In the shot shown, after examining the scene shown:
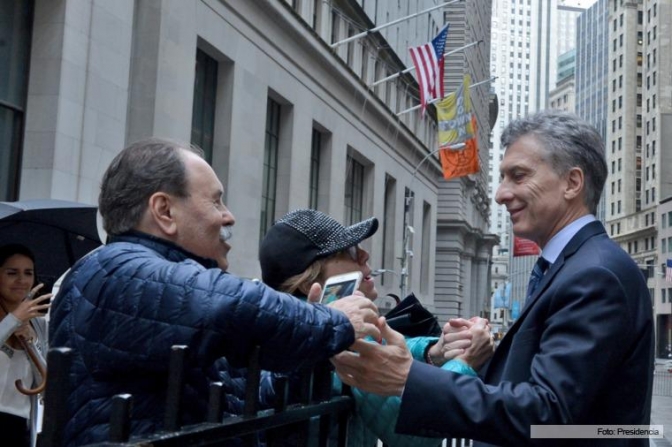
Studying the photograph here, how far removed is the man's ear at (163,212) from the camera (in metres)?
2.58

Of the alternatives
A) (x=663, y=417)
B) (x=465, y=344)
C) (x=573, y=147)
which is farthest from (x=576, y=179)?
(x=663, y=417)

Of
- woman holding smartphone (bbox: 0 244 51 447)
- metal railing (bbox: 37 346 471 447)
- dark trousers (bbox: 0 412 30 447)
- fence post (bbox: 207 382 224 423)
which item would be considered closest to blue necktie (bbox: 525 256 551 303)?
metal railing (bbox: 37 346 471 447)

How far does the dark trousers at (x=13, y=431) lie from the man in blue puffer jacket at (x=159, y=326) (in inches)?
157

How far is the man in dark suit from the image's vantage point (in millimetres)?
2447

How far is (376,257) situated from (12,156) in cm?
2512

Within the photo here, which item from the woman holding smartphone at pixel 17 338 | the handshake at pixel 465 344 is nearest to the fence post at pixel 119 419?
the handshake at pixel 465 344

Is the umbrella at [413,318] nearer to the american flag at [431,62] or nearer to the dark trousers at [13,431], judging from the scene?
the dark trousers at [13,431]

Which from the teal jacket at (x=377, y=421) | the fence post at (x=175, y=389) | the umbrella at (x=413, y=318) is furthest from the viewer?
the umbrella at (x=413, y=318)

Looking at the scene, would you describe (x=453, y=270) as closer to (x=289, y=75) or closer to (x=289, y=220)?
(x=289, y=75)

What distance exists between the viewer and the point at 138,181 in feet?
8.55

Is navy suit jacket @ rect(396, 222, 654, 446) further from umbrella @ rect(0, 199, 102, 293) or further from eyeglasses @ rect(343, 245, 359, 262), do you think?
umbrella @ rect(0, 199, 102, 293)

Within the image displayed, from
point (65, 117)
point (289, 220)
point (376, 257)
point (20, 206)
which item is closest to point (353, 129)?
point (376, 257)

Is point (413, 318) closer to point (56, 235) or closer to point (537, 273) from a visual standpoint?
point (537, 273)

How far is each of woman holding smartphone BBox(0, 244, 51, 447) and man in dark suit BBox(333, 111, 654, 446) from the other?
4.19 meters
